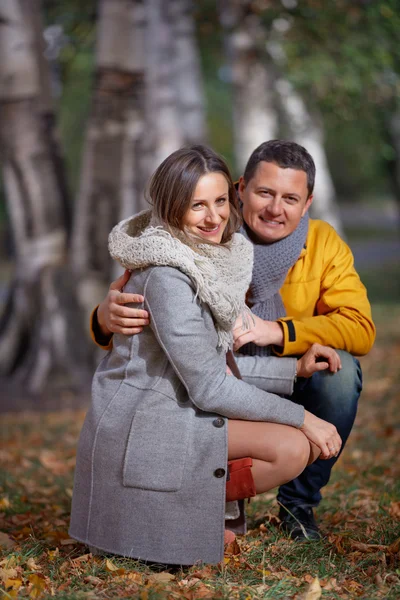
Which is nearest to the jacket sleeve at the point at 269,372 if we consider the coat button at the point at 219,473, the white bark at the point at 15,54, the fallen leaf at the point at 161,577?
the coat button at the point at 219,473

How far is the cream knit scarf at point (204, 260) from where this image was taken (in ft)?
9.86

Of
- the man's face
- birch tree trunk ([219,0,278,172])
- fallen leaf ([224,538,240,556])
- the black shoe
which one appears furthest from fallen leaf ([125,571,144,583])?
birch tree trunk ([219,0,278,172])

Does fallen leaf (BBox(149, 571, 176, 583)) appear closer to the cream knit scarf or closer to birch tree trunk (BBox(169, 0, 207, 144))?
the cream knit scarf

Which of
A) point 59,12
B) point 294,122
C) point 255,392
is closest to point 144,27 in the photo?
point 294,122

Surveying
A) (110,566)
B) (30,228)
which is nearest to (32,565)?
(110,566)

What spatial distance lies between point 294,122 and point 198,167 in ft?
29.4

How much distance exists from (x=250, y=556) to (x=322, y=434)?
572 mm

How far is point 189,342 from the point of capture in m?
2.99

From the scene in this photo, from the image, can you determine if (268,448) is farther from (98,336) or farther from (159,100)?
(159,100)

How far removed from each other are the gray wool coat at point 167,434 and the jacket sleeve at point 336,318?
1.29ft

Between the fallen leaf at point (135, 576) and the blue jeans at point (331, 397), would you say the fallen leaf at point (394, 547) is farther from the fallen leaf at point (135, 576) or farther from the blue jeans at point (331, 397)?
the fallen leaf at point (135, 576)

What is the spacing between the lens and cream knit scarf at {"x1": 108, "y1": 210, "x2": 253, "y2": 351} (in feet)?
9.86

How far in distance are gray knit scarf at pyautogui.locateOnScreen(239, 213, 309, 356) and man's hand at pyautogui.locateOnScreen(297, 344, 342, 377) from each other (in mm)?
173

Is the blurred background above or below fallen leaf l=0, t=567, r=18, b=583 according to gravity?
above
